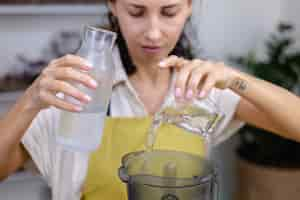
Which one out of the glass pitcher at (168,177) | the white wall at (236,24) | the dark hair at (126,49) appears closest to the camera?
the glass pitcher at (168,177)

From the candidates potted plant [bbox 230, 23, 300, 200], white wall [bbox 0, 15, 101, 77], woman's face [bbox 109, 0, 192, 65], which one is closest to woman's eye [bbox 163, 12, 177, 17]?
woman's face [bbox 109, 0, 192, 65]

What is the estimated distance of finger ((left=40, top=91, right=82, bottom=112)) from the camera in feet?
2.69

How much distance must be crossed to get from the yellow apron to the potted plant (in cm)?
119

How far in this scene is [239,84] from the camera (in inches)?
39.4

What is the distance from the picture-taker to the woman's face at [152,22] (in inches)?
39.7

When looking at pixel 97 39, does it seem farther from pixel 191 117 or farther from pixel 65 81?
pixel 191 117

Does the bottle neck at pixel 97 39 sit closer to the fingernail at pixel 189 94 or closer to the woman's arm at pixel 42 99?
the woman's arm at pixel 42 99

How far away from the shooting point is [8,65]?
200 cm

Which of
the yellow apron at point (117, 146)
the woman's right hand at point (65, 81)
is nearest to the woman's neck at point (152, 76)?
the yellow apron at point (117, 146)

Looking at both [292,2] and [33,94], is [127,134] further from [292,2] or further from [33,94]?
[292,2]

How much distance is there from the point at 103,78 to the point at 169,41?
0.70 feet

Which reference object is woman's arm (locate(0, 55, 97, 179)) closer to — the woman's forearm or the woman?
the woman

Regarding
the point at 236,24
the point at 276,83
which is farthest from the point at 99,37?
the point at 236,24

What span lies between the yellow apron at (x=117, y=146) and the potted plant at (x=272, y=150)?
1187mm
